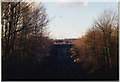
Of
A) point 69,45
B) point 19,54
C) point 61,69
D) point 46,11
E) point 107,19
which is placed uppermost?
point 46,11

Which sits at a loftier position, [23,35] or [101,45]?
[23,35]

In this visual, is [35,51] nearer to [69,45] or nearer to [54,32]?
[54,32]

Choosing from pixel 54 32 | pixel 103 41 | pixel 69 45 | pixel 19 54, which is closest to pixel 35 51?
pixel 19 54

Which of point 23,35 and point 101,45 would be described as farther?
point 23,35
